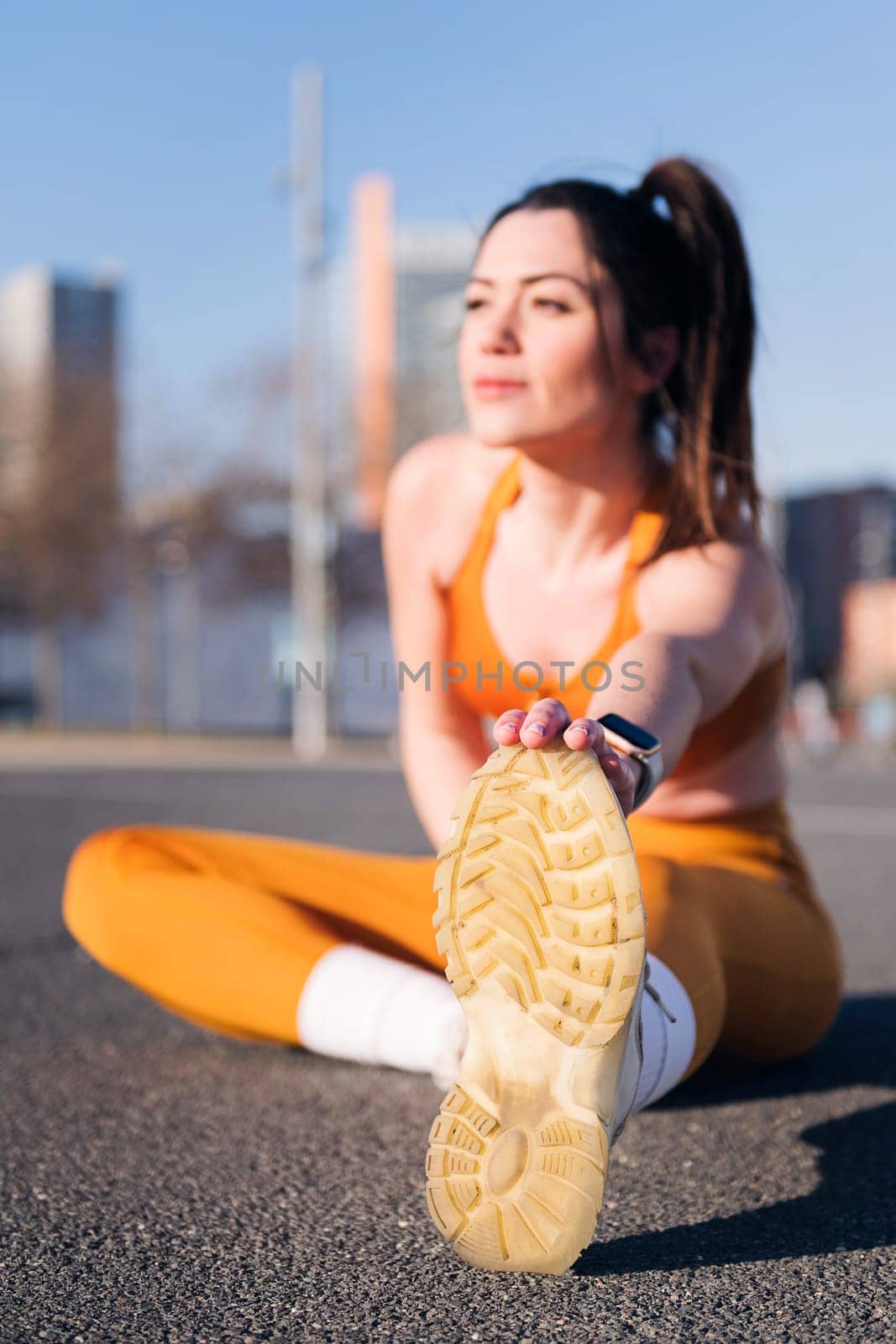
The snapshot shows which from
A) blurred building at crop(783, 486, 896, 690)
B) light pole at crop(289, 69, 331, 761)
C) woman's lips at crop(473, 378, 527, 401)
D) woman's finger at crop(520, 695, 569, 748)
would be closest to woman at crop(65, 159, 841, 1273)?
woman's lips at crop(473, 378, 527, 401)

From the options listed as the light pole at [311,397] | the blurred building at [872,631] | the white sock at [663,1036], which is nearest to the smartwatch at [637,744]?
the white sock at [663,1036]

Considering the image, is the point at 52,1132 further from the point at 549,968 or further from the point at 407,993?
the point at 549,968

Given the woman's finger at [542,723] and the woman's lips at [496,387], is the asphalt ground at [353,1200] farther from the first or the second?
the woman's lips at [496,387]

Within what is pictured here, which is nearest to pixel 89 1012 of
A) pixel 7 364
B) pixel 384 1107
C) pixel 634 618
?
pixel 384 1107

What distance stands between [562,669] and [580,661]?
0.18 ft

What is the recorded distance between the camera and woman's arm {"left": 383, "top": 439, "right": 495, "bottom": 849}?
104 inches

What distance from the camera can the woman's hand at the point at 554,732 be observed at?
1.47 m

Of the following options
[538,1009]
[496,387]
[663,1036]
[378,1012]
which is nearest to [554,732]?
[538,1009]

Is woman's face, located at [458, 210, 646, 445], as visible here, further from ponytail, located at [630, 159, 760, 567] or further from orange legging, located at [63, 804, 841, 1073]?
orange legging, located at [63, 804, 841, 1073]

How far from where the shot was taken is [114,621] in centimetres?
3198

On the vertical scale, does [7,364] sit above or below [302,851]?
above

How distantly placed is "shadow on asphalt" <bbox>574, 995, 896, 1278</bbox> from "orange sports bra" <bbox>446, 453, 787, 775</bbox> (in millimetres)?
556

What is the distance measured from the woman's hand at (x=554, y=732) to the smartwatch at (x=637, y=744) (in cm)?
3

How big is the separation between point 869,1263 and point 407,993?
79cm
